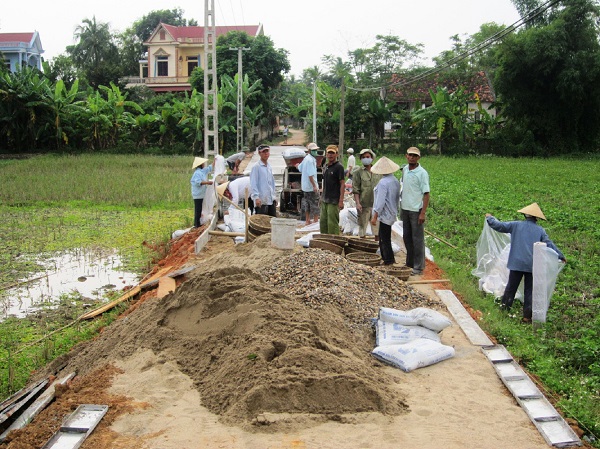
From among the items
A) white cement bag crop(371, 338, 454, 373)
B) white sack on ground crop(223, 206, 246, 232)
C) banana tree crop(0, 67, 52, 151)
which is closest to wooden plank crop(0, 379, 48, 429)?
white cement bag crop(371, 338, 454, 373)

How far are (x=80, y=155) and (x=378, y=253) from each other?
2446cm

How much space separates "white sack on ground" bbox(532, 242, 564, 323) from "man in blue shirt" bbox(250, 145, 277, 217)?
16.8 ft

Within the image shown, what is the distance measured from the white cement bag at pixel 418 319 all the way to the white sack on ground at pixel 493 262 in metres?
2.48

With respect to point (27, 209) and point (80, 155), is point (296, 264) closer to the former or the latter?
point (27, 209)

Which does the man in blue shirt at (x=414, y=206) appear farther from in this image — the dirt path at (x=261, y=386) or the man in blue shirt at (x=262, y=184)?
the man in blue shirt at (x=262, y=184)

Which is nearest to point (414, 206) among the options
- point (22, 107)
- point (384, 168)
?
point (384, 168)

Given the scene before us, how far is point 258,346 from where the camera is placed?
219 inches

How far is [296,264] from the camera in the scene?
803 cm

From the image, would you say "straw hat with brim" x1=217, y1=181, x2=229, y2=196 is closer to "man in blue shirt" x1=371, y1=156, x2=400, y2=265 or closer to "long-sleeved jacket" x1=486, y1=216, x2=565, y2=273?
"man in blue shirt" x1=371, y1=156, x2=400, y2=265

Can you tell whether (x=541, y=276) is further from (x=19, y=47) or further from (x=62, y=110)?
(x=19, y=47)

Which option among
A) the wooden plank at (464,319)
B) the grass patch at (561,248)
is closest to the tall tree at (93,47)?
the grass patch at (561,248)

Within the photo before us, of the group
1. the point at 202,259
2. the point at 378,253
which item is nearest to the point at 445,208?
the point at 378,253

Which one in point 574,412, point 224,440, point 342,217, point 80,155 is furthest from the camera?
point 80,155

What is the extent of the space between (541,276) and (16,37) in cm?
5993
